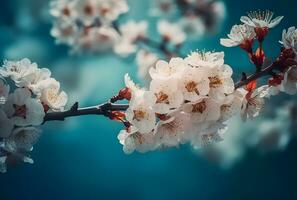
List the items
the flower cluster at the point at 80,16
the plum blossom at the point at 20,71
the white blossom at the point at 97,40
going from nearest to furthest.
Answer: the plum blossom at the point at 20,71 < the flower cluster at the point at 80,16 < the white blossom at the point at 97,40

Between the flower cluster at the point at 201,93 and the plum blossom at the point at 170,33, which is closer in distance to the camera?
the flower cluster at the point at 201,93

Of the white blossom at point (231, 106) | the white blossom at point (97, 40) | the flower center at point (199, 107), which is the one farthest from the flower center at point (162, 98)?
the white blossom at point (97, 40)

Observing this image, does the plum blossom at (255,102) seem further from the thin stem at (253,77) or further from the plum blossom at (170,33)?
the plum blossom at (170,33)

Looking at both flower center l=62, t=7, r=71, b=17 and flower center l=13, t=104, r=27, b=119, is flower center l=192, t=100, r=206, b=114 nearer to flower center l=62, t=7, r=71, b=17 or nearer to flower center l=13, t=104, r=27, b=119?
flower center l=13, t=104, r=27, b=119

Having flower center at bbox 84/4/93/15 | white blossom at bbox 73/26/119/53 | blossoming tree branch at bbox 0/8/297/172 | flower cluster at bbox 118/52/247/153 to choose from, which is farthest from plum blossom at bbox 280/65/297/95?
white blossom at bbox 73/26/119/53

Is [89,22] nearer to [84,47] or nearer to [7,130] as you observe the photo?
[84,47]

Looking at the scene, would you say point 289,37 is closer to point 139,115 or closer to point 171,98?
point 171,98

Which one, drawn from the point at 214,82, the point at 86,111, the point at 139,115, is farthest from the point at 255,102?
the point at 86,111

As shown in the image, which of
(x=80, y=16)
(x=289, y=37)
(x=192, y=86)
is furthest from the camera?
(x=80, y=16)
